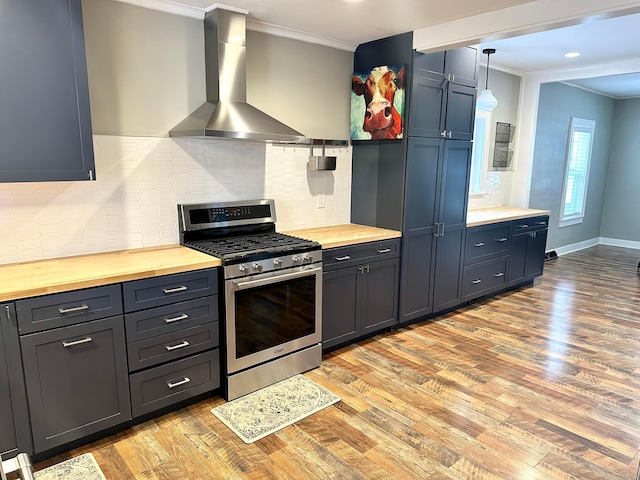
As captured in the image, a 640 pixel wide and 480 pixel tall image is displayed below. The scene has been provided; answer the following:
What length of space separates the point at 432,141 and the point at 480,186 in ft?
6.47

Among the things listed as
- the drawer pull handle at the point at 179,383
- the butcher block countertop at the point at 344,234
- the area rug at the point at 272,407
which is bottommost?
the area rug at the point at 272,407

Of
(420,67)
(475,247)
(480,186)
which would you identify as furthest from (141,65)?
(480,186)

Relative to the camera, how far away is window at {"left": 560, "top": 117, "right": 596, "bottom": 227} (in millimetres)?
6673

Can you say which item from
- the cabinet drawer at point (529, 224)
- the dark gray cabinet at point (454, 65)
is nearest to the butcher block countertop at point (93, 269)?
the dark gray cabinet at point (454, 65)

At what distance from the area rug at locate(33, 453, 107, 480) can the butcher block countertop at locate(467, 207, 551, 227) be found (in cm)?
348

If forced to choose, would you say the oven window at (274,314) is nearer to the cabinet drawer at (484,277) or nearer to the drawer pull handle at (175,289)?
the drawer pull handle at (175,289)

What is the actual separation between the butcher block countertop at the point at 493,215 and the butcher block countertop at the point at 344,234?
1.09 metres

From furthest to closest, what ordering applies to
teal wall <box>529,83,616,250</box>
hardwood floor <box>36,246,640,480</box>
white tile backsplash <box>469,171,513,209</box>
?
1. teal wall <box>529,83,616,250</box>
2. white tile backsplash <box>469,171,513,209</box>
3. hardwood floor <box>36,246,640,480</box>

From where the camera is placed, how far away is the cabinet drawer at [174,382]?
2.40 metres

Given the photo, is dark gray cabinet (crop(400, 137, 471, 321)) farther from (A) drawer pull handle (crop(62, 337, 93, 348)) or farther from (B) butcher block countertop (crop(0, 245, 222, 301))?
(A) drawer pull handle (crop(62, 337, 93, 348))

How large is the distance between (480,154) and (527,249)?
49.0 inches

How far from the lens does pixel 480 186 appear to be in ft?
17.7

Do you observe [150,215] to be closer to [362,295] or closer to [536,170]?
[362,295]

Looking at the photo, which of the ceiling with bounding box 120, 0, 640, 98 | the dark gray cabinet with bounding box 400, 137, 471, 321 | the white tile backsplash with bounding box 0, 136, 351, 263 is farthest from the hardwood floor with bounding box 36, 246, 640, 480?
the ceiling with bounding box 120, 0, 640, 98
